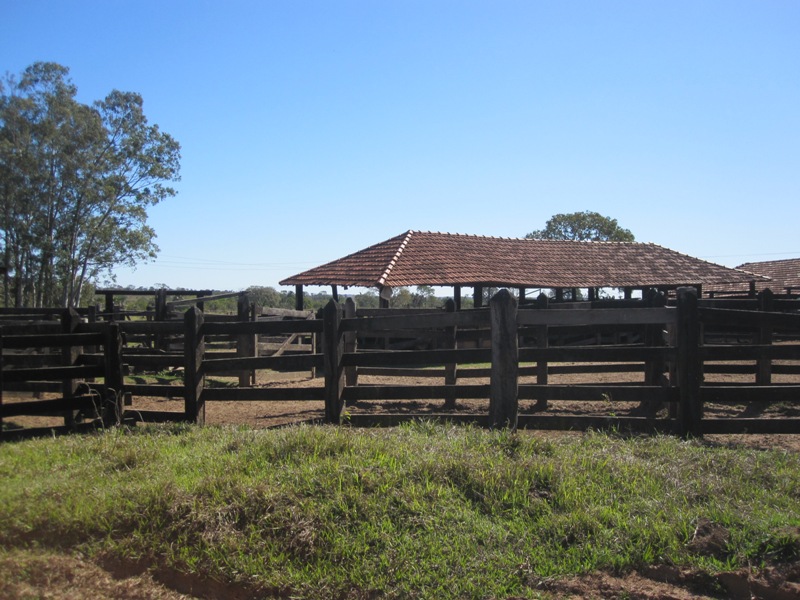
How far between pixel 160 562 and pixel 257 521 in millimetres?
619

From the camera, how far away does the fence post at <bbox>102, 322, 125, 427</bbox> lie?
768 cm

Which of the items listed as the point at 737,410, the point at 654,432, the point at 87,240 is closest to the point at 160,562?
the point at 654,432

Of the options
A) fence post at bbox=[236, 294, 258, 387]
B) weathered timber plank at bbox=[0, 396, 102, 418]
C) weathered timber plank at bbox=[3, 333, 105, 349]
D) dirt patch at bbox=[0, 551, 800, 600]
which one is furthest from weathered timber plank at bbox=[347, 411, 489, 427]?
fence post at bbox=[236, 294, 258, 387]

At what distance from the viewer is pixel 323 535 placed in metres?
4.28

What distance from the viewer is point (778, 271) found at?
42.0 meters

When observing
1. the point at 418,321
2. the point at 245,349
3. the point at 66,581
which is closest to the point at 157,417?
the point at 418,321

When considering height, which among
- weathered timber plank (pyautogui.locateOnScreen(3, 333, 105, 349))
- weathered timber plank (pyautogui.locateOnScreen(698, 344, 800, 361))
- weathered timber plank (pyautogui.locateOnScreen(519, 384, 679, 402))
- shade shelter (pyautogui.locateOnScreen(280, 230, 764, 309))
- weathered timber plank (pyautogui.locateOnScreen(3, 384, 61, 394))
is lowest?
weathered timber plank (pyautogui.locateOnScreen(3, 384, 61, 394))

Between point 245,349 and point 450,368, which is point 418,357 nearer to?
point 450,368

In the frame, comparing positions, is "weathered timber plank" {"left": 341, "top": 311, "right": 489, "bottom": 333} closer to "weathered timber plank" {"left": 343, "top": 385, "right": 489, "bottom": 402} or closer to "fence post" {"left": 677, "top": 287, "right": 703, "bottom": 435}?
"weathered timber plank" {"left": 343, "top": 385, "right": 489, "bottom": 402}

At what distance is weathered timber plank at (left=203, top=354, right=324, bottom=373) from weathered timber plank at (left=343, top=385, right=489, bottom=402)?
52cm

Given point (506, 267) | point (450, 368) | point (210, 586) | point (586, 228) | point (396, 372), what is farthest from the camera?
point (586, 228)

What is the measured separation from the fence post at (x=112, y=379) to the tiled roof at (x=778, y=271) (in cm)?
3673

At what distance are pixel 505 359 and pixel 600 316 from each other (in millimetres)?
1038

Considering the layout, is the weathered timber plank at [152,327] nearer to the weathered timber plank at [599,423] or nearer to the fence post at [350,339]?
the fence post at [350,339]
